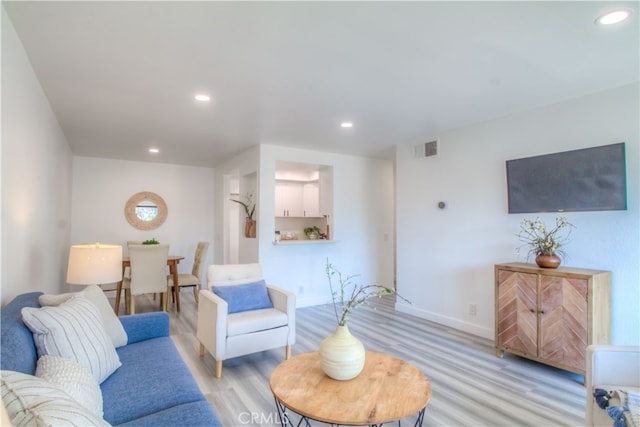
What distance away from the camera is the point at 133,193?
6.20 metres

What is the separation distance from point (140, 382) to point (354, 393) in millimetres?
1099

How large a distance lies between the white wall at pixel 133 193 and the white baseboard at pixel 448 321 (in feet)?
13.4

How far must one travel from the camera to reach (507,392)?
2.50m

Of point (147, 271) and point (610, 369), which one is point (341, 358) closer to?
point (610, 369)

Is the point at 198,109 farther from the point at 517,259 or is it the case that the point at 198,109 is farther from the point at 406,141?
the point at 517,259

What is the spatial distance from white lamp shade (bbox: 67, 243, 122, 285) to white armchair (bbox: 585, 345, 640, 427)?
3211 mm

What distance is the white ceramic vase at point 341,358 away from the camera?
1732 millimetres

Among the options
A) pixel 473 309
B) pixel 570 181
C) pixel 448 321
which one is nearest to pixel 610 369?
pixel 570 181

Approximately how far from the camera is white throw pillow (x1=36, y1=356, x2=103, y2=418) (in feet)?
3.92

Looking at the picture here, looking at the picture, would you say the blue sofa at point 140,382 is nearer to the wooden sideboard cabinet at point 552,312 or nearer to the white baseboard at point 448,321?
the wooden sideboard cabinet at point 552,312

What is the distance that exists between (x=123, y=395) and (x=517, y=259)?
351 cm

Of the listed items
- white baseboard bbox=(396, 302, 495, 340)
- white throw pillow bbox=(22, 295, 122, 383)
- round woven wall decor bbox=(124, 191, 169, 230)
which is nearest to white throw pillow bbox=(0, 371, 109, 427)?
white throw pillow bbox=(22, 295, 122, 383)

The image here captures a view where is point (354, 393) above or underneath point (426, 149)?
underneath

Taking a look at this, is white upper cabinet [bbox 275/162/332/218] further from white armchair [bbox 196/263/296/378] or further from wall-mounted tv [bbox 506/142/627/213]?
wall-mounted tv [bbox 506/142/627/213]
